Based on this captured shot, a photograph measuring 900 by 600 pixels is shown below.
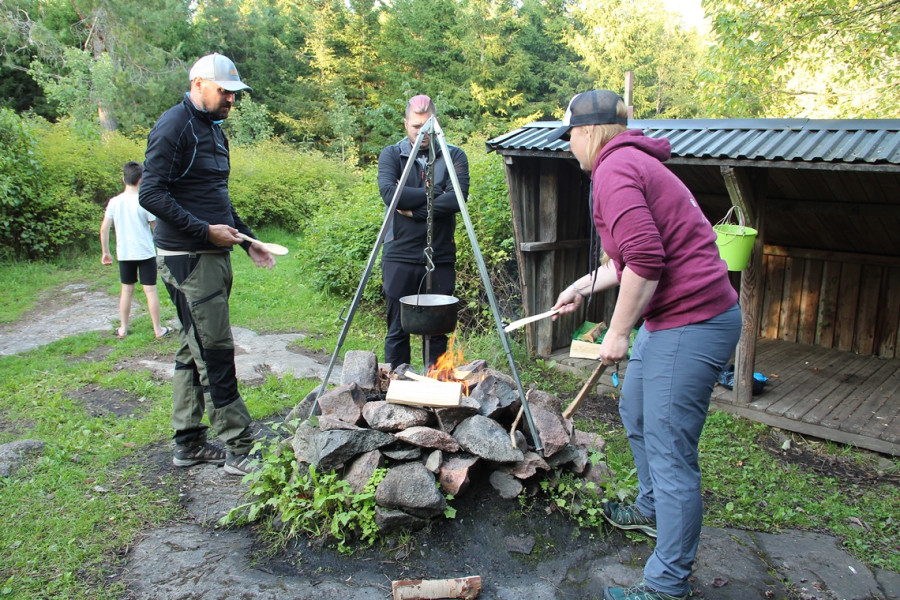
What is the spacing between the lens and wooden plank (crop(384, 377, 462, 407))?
10.1 ft

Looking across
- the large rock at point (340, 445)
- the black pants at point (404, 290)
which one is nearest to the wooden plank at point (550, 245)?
the black pants at point (404, 290)

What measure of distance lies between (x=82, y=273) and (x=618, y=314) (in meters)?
9.83

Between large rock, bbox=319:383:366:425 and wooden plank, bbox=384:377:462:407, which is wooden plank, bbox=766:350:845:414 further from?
large rock, bbox=319:383:366:425

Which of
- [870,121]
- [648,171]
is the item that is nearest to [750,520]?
[648,171]

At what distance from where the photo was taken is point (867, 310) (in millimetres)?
6484

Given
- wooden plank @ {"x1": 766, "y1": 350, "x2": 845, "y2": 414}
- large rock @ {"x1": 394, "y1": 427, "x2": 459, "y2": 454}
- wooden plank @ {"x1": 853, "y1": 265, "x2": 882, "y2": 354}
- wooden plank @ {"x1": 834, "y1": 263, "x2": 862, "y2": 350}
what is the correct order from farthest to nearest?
wooden plank @ {"x1": 834, "y1": 263, "x2": 862, "y2": 350} → wooden plank @ {"x1": 853, "y1": 265, "x2": 882, "y2": 354} → wooden plank @ {"x1": 766, "y1": 350, "x2": 845, "y2": 414} → large rock @ {"x1": 394, "y1": 427, "x2": 459, "y2": 454}

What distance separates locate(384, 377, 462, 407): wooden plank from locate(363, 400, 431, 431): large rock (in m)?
0.04

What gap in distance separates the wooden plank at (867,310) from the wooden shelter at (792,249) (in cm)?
1

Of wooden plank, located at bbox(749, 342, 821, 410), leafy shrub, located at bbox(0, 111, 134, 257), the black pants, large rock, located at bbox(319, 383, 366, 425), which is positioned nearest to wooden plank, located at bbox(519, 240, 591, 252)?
the black pants

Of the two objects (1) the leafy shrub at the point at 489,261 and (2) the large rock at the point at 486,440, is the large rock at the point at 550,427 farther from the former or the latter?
(1) the leafy shrub at the point at 489,261

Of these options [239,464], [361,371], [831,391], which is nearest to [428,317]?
[361,371]

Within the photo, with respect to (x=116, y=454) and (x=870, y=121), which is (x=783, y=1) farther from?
(x=116, y=454)

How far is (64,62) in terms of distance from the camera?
1548 centimetres

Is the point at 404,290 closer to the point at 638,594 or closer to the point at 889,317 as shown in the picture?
the point at 638,594
